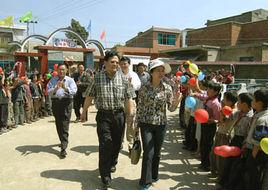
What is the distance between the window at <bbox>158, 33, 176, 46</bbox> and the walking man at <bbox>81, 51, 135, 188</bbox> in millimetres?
34672

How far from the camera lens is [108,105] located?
14.5ft

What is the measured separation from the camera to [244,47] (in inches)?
981

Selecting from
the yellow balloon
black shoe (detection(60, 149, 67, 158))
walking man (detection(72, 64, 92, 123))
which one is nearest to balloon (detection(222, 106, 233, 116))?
the yellow balloon

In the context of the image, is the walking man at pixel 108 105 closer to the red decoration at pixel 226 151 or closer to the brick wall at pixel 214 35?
the red decoration at pixel 226 151

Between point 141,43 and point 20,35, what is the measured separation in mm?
22211

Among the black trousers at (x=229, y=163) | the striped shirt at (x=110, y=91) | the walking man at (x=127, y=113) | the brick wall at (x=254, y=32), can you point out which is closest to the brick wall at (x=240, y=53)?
the brick wall at (x=254, y=32)

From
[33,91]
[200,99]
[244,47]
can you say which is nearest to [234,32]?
[244,47]

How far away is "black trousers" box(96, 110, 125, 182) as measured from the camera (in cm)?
443

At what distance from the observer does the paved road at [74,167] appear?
15.1 ft

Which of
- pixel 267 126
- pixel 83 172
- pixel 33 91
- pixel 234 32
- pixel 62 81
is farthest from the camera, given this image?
pixel 234 32

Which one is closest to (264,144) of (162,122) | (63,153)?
(162,122)

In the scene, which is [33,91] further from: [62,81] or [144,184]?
[144,184]

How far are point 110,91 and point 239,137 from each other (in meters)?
1.97

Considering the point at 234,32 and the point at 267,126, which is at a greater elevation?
the point at 234,32
